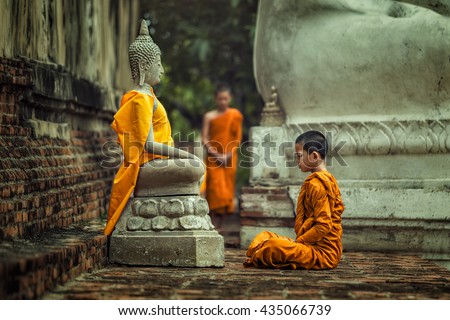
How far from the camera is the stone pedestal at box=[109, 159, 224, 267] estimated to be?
221 inches

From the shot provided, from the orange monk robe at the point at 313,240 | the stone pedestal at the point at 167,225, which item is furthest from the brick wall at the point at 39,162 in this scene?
the orange monk robe at the point at 313,240

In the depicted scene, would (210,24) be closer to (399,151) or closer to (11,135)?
(399,151)

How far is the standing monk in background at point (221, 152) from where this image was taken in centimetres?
972

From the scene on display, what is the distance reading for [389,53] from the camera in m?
7.08

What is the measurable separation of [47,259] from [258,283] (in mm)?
1305

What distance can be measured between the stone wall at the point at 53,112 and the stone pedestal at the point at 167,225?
1.77 ft

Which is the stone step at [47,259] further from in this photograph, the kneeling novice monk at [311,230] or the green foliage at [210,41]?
the green foliage at [210,41]

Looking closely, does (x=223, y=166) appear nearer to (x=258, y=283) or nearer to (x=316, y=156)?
(x=316, y=156)

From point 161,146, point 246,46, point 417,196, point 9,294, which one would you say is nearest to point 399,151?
point 417,196

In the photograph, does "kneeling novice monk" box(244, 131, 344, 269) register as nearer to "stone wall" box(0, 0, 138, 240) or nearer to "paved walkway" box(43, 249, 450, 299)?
"paved walkway" box(43, 249, 450, 299)

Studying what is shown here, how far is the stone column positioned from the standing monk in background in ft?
7.16
